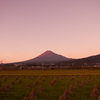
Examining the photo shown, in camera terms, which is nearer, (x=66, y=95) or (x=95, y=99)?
(x=95, y=99)

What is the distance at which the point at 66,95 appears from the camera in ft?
47.5

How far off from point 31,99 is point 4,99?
8.30 feet

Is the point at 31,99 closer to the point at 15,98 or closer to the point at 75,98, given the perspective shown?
the point at 15,98

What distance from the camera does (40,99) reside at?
1402cm

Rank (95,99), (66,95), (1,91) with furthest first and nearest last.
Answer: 1. (1,91)
2. (66,95)
3. (95,99)

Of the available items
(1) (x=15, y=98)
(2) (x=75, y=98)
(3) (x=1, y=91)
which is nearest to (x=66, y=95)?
(2) (x=75, y=98)

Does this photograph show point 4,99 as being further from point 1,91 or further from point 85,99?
point 85,99

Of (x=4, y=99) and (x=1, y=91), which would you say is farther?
(x=1, y=91)

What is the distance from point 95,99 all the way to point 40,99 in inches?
189

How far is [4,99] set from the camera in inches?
Result: 571

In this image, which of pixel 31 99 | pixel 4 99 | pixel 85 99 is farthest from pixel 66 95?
pixel 4 99

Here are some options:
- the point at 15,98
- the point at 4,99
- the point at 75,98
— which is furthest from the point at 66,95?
the point at 4,99

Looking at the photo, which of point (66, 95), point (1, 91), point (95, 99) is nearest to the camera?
point (95, 99)

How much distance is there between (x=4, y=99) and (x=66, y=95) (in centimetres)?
572
